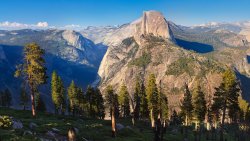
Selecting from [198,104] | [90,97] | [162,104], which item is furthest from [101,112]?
[162,104]

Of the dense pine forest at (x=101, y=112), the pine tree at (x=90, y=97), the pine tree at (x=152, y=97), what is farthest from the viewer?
the pine tree at (x=90, y=97)

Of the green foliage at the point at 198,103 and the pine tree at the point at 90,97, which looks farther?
the pine tree at the point at 90,97

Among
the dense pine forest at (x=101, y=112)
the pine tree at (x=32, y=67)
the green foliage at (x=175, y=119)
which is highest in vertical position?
the pine tree at (x=32, y=67)

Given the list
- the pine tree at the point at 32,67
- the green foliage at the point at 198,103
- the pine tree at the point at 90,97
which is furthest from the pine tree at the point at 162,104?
Result: the pine tree at the point at 90,97

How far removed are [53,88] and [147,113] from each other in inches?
1313

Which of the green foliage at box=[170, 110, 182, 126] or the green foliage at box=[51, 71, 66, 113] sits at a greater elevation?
the green foliage at box=[51, 71, 66, 113]

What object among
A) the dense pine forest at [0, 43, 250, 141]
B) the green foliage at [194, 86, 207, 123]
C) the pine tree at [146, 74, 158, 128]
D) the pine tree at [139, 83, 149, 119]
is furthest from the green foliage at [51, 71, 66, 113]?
the green foliage at [194, 86, 207, 123]

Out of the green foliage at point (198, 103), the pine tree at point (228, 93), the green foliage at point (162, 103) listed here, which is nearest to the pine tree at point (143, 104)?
the green foliage at point (162, 103)

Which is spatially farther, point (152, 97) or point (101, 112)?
point (101, 112)

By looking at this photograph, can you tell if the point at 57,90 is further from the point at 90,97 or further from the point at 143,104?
the point at 143,104

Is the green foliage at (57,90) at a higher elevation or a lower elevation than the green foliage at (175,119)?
higher

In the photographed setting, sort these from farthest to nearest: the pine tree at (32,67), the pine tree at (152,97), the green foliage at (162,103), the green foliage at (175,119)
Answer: the green foliage at (175,119) < the pine tree at (152,97) < the green foliage at (162,103) < the pine tree at (32,67)

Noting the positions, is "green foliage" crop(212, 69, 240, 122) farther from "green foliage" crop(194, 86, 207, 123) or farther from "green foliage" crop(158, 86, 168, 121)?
"green foliage" crop(194, 86, 207, 123)

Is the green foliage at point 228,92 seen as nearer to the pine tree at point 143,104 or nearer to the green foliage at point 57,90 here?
the pine tree at point 143,104
